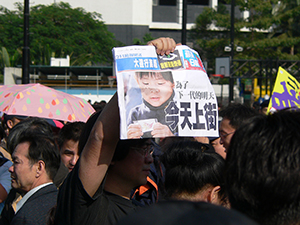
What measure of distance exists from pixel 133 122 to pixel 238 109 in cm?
187

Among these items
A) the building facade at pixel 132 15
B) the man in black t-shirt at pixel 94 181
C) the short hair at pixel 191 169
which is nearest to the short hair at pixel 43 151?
the short hair at pixel 191 169

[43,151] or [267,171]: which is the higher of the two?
[267,171]

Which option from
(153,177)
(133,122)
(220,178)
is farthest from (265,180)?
(153,177)

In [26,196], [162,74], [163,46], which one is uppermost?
[163,46]

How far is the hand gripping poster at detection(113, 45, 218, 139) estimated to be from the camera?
1658 millimetres

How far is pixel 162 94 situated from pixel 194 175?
670 mm

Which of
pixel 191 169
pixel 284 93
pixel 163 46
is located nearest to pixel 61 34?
pixel 284 93

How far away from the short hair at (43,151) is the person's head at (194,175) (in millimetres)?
941

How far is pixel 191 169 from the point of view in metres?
2.25

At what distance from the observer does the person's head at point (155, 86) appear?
5.57 ft

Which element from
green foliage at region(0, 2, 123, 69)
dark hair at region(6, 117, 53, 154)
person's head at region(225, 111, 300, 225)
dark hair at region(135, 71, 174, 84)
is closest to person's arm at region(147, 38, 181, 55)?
dark hair at region(135, 71, 174, 84)

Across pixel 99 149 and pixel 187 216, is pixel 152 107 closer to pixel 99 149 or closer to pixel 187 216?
pixel 99 149

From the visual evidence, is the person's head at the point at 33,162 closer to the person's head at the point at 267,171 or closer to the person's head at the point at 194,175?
the person's head at the point at 194,175

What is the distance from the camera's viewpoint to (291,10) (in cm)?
2864
